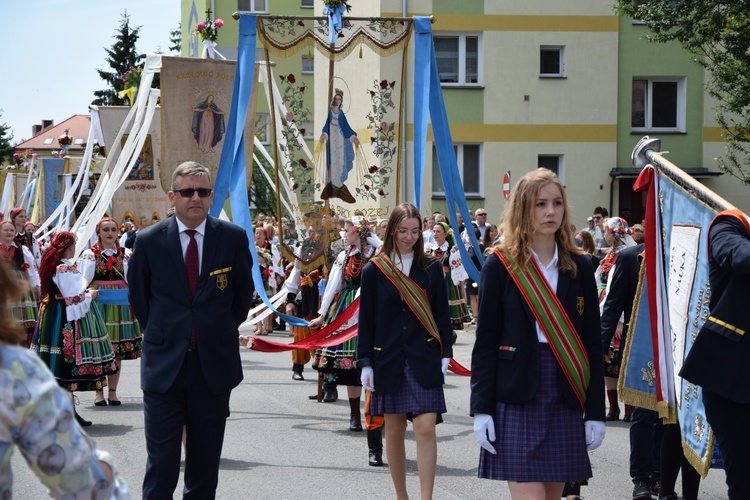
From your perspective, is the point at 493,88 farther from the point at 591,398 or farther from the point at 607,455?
the point at 591,398

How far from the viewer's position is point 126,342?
1192cm

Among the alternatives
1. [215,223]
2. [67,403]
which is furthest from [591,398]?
[67,403]

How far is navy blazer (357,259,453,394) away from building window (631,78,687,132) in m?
21.1

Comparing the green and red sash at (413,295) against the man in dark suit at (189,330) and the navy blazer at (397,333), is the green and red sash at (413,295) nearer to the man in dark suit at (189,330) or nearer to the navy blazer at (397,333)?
the navy blazer at (397,333)

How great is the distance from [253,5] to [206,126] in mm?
30487

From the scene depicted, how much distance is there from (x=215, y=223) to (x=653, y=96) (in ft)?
75.6

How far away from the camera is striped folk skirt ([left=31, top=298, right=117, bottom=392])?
1059 centimetres

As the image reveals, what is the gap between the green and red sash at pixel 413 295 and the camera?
6930mm

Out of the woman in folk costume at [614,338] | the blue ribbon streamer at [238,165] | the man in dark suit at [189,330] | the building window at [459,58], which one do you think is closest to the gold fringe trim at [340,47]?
the blue ribbon streamer at [238,165]

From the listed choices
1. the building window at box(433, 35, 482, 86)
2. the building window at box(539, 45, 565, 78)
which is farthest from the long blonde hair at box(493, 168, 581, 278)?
the building window at box(539, 45, 565, 78)

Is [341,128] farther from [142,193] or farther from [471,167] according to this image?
[471,167]

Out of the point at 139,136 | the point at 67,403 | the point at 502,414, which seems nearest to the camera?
the point at 67,403

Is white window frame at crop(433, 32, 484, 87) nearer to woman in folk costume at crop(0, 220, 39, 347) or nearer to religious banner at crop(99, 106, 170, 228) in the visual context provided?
religious banner at crop(99, 106, 170, 228)

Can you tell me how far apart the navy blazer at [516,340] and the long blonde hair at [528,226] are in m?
0.06
